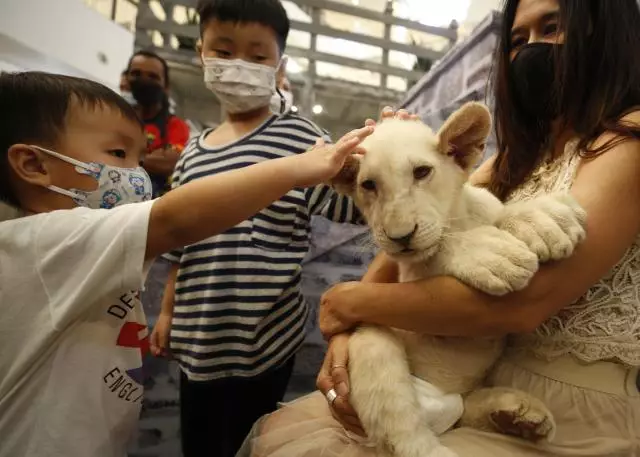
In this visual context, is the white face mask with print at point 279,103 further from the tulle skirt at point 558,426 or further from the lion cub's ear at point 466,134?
the tulle skirt at point 558,426

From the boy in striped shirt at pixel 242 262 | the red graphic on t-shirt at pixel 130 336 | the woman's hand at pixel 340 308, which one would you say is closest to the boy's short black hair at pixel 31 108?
the red graphic on t-shirt at pixel 130 336

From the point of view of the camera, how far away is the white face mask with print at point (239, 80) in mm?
1186

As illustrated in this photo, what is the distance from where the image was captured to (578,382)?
76 cm

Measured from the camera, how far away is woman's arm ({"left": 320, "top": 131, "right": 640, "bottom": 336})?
69 cm

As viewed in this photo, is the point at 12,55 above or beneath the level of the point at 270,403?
above

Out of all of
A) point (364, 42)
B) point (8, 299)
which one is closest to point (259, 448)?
point (8, 299)

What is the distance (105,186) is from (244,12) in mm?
616

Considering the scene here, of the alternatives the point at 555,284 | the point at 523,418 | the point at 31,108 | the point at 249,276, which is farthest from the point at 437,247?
the point at 31,108

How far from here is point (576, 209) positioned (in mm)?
698

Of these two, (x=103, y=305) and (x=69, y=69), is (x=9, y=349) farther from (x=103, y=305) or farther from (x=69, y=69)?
(x=69, y=69)

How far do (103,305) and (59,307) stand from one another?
0.08 m

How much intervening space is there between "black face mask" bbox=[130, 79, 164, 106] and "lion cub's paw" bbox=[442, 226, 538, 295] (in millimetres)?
1448

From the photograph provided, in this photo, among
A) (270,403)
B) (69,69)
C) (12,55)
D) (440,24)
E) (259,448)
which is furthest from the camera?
(440,24)

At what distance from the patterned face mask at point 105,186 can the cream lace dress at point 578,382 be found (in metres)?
0.52
